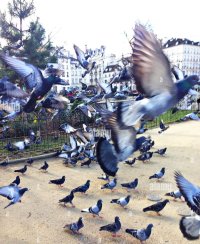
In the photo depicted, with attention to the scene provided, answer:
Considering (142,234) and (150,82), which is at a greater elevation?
(150,82)

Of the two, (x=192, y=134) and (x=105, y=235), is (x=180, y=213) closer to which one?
(x=105, y=235)

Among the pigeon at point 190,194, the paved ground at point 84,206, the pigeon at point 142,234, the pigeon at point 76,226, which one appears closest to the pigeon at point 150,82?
the pigeon at point 190,194

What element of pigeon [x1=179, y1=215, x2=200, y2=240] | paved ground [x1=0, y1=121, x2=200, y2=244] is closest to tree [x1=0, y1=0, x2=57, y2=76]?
paved ground [x1=0, y1=121, x2=200, y2=244]

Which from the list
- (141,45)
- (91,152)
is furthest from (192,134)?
(141,45)

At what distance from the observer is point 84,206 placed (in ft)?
26.9

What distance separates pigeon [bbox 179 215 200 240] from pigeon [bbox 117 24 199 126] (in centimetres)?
161

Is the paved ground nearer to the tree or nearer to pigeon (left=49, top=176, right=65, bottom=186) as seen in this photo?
pigeon (left=49, top=176, right=65, bottom=186)

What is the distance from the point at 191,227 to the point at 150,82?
73.8 inches

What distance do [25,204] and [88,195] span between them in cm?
184

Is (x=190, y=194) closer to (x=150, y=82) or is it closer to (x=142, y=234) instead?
(x=150, y=82)

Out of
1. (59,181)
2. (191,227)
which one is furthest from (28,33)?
(191,227)

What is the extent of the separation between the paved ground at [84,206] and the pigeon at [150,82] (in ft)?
17.1

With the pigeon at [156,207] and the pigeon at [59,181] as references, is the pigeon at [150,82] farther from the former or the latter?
the pigeon at [59,181]

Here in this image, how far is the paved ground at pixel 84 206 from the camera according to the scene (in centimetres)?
655
